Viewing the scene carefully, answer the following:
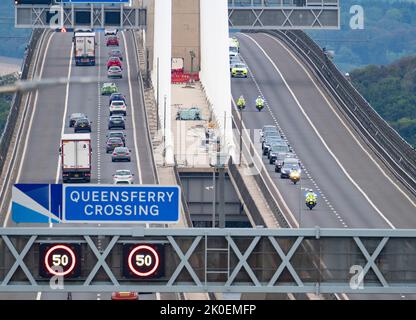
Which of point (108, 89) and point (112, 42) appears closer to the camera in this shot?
point (108, 89)

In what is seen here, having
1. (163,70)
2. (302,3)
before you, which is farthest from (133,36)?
(163,70)

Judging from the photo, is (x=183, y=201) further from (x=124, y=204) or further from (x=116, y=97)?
(x=124, y=204)

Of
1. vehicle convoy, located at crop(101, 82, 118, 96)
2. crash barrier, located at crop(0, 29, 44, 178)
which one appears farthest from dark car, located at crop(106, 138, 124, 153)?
vehicle convoy, located at crop(101, 82, 118, 96)

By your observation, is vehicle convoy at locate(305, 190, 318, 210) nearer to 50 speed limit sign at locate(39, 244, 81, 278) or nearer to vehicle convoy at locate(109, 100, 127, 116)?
vehicle convoy at locate(109, 100, 127, 116)

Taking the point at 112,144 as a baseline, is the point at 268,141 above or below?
below

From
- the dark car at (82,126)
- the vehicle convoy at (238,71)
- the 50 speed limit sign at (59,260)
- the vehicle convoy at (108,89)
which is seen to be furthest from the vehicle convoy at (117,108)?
the 50 speed limit sign at (59,260)

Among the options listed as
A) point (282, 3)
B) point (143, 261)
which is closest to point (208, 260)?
point (143, 261)
